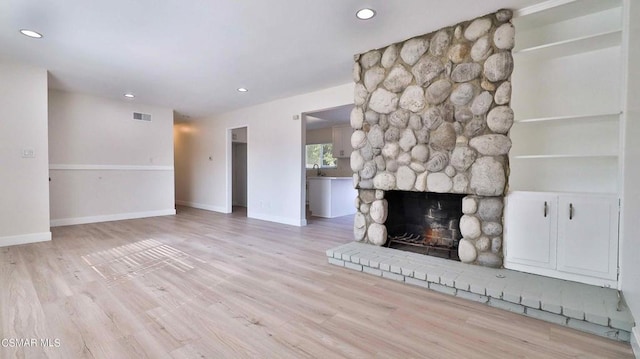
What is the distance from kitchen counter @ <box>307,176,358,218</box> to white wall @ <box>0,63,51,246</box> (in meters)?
4.47

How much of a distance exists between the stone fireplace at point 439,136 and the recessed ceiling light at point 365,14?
0.68 m

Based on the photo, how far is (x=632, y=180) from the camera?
176cm

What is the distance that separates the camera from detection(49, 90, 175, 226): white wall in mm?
5074

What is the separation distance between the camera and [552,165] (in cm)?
258

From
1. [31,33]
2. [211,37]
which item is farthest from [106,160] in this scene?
[211,37]

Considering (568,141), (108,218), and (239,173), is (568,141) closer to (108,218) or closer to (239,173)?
(108,218)

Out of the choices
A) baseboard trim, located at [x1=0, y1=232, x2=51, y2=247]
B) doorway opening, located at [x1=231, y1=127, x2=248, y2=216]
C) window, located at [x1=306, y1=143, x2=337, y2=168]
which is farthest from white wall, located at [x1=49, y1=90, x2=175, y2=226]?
window, located at [x1=306, y1=143, x2=337, y2=168]

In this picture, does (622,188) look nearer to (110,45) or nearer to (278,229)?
(278,229)

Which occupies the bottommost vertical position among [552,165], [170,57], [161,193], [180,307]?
[180,307]

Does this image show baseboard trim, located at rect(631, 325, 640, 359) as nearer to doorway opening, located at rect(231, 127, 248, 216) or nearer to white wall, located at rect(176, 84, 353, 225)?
white wall, located at rect(176, 84, 353, 225)

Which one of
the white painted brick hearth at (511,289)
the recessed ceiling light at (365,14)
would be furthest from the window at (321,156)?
the recessed ceiling light at (365,14)

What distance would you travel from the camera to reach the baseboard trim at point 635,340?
1509mm

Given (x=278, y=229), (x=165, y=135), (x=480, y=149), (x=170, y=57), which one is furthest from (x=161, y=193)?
(x=480, y=149)

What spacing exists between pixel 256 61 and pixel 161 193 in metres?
4.34
